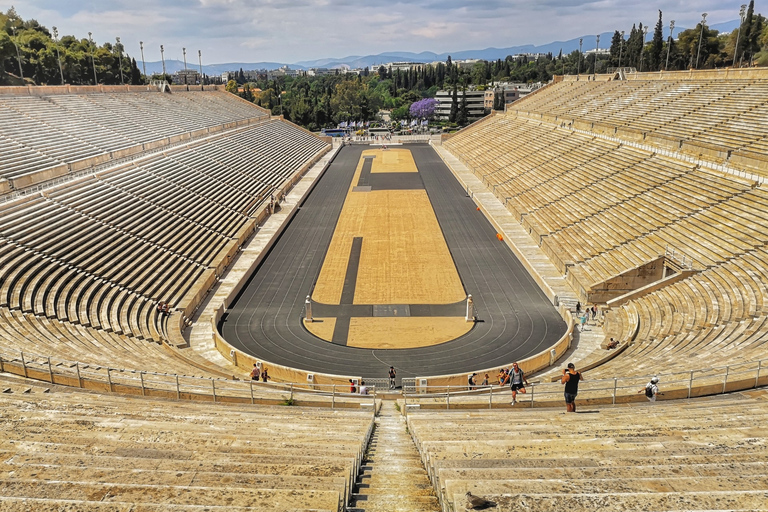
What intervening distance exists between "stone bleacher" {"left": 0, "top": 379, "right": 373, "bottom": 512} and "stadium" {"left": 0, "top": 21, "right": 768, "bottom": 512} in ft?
0.17

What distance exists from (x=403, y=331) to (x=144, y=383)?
1029 centimetres

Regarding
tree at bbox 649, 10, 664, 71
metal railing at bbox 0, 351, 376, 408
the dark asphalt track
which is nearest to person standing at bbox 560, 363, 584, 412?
metal railing at bbox 0, 351, 376, 408

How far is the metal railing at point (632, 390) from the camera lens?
11.8 meters

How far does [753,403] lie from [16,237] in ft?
76.4

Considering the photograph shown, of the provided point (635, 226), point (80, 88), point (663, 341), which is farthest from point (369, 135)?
point (663, 341)

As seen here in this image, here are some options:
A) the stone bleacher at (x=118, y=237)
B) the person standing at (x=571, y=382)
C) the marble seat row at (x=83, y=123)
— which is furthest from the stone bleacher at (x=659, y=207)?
the marble seat row at (x=83, y=123)

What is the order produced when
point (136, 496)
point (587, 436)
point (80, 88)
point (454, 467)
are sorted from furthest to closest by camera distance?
point (80, 88) → point (587, 436) → point (454, 467) → point (136, 496)

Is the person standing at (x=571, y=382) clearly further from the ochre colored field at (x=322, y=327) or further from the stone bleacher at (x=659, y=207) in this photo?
the ochre colored field at (x=322, y=327)

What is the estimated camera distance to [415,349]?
63.8 ft

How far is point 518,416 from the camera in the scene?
450 inches

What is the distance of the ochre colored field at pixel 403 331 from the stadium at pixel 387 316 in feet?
0.36

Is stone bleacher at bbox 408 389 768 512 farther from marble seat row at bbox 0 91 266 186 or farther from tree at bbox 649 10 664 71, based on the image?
tree at bbox 649 10 664 71

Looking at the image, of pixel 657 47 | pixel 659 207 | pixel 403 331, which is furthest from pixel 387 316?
pixel 657 47

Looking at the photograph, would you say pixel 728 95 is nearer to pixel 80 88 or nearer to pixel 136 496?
pixel 136 496
